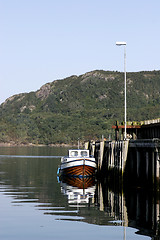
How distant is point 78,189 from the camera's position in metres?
48.2

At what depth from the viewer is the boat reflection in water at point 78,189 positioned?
39.4 meters

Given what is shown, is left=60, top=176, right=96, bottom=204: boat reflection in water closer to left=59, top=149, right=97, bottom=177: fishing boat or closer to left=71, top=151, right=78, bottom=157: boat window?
left=59, top=149, right=97, bottom=177: fishing boat

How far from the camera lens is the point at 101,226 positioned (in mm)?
26906

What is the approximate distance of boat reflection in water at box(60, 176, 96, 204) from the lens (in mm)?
39388

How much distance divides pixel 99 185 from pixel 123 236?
28224 millimetres

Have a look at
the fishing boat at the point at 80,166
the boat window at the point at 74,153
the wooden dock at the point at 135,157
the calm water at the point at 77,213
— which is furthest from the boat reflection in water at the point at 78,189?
the boat window at the point at 74,153

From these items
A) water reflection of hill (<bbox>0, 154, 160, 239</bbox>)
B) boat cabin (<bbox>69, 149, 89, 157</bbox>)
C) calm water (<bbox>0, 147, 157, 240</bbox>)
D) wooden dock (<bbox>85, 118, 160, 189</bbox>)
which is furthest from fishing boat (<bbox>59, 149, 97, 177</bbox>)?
calm water (<bbox>0, 147, 157, 240</bbox>)

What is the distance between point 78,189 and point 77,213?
1703cm

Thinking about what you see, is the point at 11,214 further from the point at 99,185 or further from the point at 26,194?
the point at 99,185

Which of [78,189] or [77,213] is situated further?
[78,189]

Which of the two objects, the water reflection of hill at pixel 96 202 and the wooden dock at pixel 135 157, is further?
the wooden dock at pixel 135 157

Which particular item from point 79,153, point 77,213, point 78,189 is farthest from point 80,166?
point 77,213

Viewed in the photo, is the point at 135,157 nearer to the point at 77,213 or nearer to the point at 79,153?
the point at 79,153

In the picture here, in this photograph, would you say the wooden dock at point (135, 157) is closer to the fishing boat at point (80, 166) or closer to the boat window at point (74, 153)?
the fishing boat at point (80, 166)
